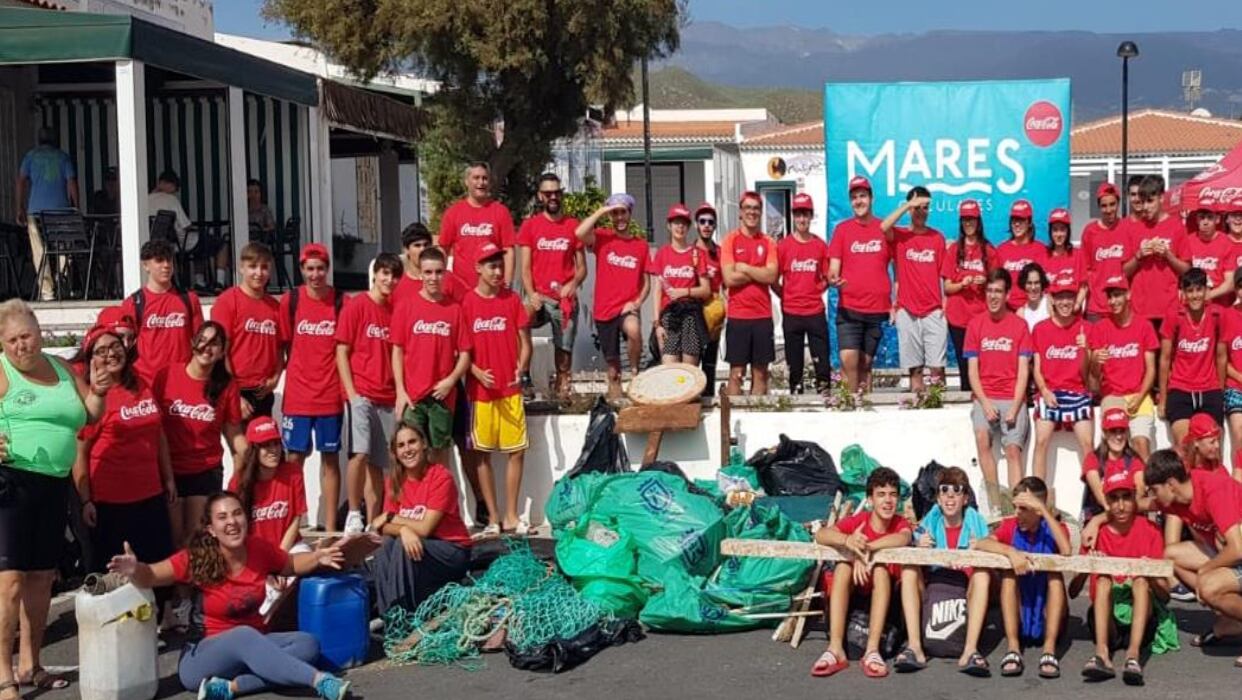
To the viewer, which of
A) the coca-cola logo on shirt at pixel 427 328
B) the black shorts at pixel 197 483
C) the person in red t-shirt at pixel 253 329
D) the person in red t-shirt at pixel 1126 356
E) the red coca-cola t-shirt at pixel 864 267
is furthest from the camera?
the red coca-cola t-shirt at pixel 864 267

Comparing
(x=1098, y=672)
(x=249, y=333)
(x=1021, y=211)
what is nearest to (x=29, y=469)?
(x=249, y=333)

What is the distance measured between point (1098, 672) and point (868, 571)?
1.18 metres

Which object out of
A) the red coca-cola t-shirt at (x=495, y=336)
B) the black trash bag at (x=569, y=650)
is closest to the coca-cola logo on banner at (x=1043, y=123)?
the red coca-cola t-shirt at (x=495, y=336)

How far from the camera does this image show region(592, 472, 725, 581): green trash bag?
8.48 meters

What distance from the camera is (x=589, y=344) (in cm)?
1464

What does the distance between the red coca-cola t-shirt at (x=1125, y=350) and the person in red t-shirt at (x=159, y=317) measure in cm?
578

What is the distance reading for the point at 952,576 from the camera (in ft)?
25.1

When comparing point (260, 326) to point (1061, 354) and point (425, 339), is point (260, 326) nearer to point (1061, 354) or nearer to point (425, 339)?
point (425, 339)

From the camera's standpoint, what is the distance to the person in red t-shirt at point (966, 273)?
446 inches

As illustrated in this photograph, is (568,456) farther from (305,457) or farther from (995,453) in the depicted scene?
(995,453)

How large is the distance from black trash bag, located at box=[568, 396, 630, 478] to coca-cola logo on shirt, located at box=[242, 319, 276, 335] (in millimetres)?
2281

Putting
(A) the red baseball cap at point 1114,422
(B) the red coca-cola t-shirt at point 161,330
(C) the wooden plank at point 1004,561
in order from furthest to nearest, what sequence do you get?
1. (B) the red coca-cola t-shirt at point 161,330
2. (A) the red baseball cap at point 1114,422
3. (C) the wooden plank at point 1004,561

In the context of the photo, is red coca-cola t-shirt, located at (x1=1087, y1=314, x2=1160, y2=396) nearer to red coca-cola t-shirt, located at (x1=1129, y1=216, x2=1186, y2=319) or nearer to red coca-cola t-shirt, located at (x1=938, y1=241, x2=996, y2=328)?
red coca-cola t-shirt, located at (x1=1129, y1=216, x2=1186, y2=319)

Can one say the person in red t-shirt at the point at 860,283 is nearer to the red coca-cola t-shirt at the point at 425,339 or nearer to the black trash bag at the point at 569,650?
the red coca-cola t-shirt at the point at 425,339
